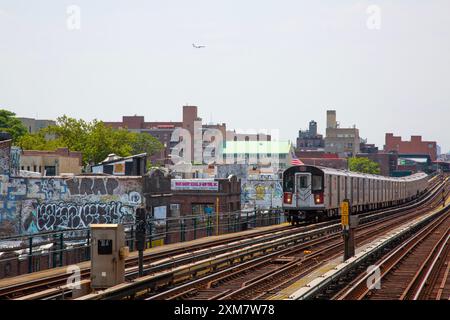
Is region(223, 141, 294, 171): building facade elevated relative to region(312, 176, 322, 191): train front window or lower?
elevated

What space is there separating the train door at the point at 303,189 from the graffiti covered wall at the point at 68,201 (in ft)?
30.7

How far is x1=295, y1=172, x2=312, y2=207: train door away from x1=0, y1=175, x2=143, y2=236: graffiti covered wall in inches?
368

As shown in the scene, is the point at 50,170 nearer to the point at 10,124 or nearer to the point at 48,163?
the point at 48,163

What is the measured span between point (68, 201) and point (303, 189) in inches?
557

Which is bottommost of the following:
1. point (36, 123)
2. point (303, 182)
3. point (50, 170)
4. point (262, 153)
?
point (303, 182)

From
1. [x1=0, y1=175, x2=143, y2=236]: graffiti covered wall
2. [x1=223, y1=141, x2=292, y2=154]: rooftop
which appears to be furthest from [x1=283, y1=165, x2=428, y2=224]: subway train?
[x1=223, y1=141, x2=292, y2=154]: rooftop

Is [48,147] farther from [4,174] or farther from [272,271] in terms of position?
[272,271]

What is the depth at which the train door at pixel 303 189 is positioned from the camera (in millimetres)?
41656

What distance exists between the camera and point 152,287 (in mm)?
17859

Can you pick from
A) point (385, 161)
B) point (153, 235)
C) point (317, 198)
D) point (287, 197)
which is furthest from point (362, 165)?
point (153, 235)

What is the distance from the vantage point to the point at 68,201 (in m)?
44.8

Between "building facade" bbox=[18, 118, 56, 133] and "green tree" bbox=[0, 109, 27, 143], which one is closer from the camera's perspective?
"green tree" bbox=[0, 109, 27, 143]

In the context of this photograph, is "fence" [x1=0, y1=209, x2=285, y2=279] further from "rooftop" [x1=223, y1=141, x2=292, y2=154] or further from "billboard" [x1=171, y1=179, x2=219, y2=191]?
"rooftop" [x1=223, y1=141, x2=292, y2=154]

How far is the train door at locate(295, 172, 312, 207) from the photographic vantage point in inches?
1640
